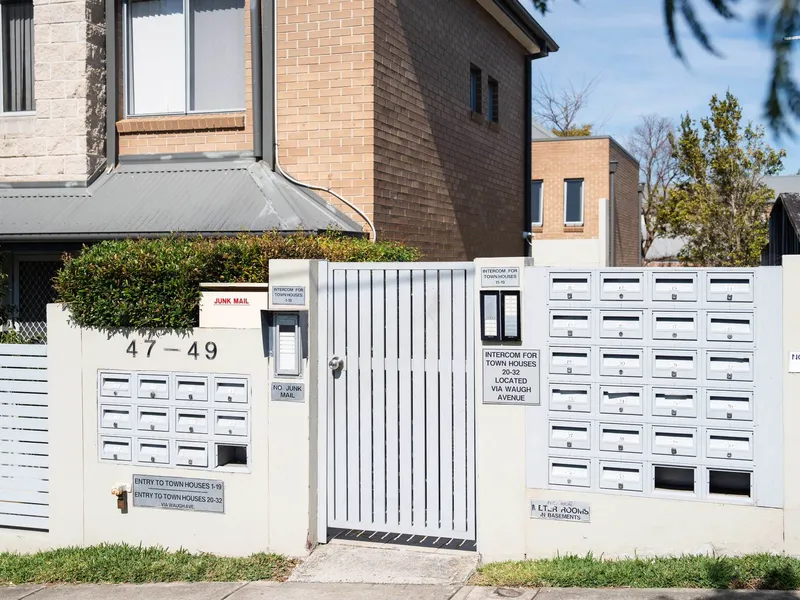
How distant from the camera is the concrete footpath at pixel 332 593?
5602mm

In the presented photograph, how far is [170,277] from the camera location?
721cm

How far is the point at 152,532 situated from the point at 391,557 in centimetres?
198

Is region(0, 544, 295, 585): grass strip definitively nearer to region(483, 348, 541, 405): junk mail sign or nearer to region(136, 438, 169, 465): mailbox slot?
region(136, 438, 169, 465): mailbox slot

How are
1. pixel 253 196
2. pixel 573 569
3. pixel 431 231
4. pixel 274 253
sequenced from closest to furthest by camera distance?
pixel 573 569, pixel 274 253, pixel 253 196, pixel 431 231

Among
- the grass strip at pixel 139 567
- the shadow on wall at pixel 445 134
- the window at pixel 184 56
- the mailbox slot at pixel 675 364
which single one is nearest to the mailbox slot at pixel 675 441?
the mailbox slot at pixel 675 364

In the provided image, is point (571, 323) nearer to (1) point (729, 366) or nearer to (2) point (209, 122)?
(1) point (729, 366)

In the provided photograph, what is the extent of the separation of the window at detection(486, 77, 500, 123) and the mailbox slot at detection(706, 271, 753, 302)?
958 cm

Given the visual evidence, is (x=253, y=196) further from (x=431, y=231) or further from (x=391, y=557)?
(x=391, y=557)

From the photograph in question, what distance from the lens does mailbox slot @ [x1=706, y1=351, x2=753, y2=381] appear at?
19.6 ft

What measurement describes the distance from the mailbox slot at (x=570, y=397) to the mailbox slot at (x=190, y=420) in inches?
105

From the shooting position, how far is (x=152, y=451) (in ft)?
24.1

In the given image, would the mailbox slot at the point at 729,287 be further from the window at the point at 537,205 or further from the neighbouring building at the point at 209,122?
the window at the point at 537,205

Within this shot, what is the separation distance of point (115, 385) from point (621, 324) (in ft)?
12.9

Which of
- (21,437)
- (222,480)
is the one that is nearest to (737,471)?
(222,480)
